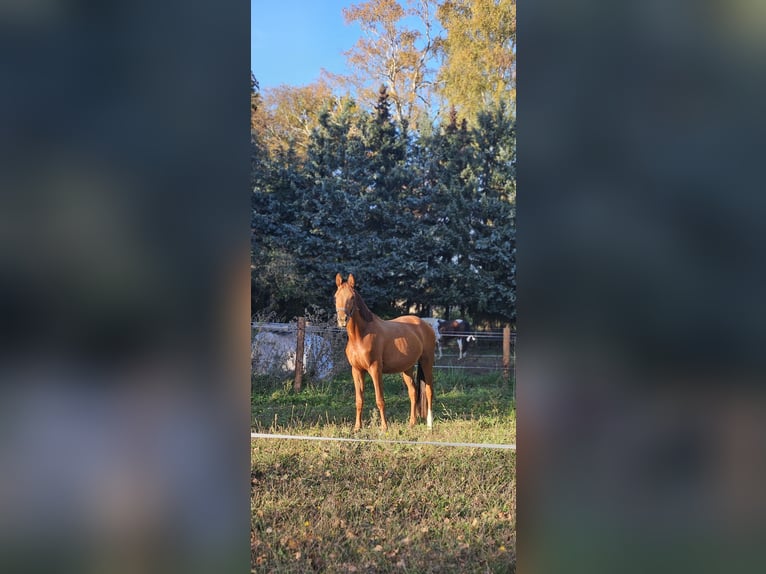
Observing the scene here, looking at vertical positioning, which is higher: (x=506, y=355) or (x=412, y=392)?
(x=506, y=355)

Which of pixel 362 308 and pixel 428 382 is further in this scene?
pixel 428 382

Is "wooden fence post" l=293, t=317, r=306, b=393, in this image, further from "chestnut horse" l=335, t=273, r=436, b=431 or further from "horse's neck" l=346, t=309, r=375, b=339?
"horse's neck" l=346, t=309, r=375, b=339

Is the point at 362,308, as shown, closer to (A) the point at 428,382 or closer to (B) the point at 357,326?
(B) the point at 357,326

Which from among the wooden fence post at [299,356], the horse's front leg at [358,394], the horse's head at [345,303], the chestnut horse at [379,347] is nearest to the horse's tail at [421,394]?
the chestnut horse at [379,347]

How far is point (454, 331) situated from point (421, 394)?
3.19 metres

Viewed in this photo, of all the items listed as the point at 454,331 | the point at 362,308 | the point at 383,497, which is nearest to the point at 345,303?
the point at 362,308

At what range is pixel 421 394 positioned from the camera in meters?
5.48

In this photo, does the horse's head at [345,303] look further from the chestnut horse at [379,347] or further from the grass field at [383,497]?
the grass field at [383,497]

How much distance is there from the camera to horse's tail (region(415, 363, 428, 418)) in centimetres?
537
